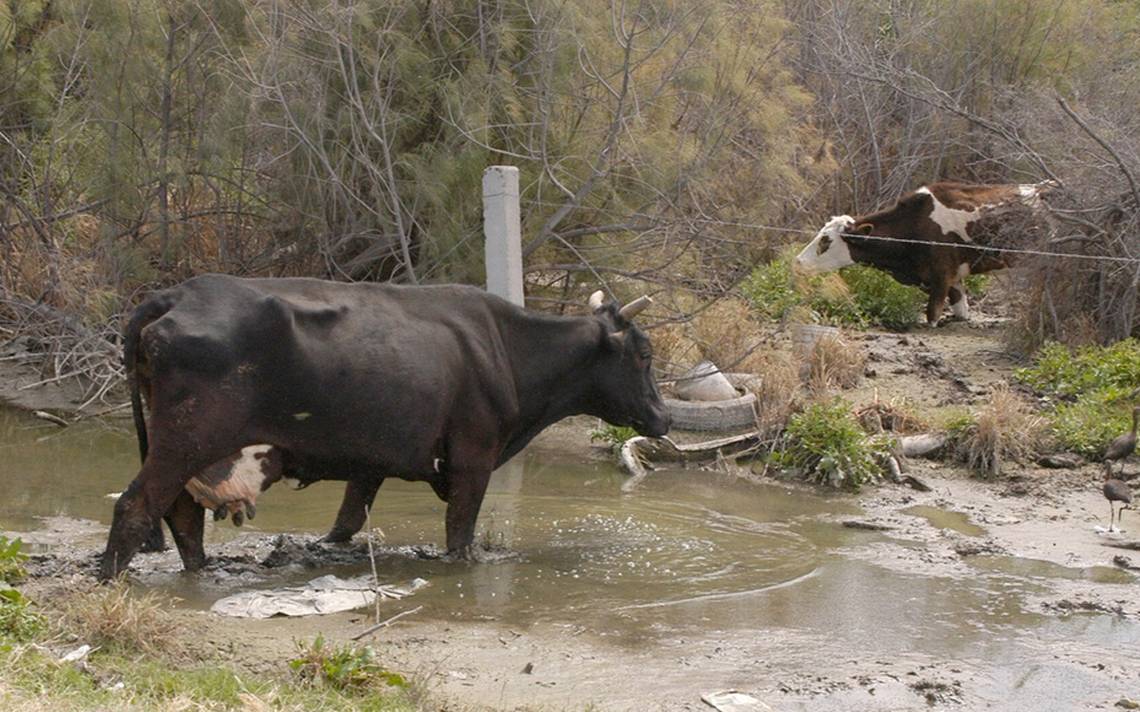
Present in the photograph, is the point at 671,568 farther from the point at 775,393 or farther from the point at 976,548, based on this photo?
the point at 775,393

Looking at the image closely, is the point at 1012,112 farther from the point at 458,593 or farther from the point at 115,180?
the point at 458,593

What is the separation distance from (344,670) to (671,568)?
10.8 ft

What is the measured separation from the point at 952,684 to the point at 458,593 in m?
2.76

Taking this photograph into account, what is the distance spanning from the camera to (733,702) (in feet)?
20.5

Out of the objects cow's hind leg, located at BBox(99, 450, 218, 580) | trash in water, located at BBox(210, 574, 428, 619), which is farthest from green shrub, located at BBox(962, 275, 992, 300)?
cow's hind leg, located at BBox(99, 450, 218, 580)

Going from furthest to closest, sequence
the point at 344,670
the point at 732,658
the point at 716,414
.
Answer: the point at 716,414
the point at 732,658
the point at 344,670

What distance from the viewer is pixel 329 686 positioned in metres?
5.84

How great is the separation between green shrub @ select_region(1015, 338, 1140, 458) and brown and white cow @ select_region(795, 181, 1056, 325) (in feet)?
7.80

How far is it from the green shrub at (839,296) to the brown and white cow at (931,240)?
197 mm

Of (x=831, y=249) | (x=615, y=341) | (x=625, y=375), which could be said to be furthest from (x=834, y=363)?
(x=615, y=341)

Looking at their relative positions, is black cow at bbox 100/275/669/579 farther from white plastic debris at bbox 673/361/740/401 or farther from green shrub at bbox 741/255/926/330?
green shrub at bbox 741/255/926/330

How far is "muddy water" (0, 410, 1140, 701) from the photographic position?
745cm

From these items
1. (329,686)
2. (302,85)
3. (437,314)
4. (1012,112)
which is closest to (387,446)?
(437,314)

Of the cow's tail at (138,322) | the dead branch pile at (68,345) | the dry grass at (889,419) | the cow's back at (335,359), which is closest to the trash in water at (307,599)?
the cow's back at (335,359)
